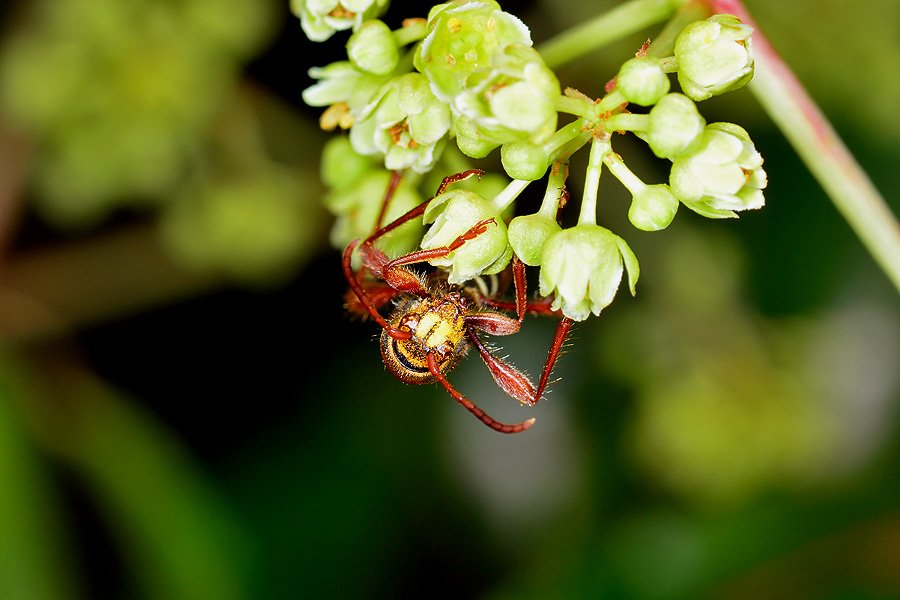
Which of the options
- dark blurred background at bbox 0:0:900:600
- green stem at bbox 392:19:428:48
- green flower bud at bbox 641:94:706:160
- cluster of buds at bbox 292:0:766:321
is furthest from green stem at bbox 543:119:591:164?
dark blurred background at bbox 0:0:900:600

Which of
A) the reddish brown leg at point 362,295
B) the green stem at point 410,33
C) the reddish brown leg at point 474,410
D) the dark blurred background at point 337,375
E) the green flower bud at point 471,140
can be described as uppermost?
the green stem at point 410,33

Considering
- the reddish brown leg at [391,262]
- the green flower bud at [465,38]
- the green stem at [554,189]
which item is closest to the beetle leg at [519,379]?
the reddish brown leg at [391,262]

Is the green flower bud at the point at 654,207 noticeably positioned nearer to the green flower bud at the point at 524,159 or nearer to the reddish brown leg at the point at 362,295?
the green flower bud at the point at 524,159

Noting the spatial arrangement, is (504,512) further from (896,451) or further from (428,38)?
(428,38)

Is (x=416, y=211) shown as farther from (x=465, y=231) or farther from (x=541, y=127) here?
(x=541, y=127)

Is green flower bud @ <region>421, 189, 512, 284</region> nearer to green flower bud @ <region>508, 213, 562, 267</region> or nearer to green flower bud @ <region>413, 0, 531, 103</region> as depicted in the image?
green flower bud @ <region>508, 213, 562, 267</region>

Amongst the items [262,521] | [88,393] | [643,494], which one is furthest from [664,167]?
[88,393]

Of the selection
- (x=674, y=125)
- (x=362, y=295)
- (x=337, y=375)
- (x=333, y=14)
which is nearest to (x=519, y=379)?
(x=362, y=295)

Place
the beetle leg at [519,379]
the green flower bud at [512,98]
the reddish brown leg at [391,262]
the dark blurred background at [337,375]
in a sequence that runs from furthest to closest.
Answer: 1. the dark blurred background at [337,375]
2. the beetle leg at [519,379]
3. the reddish brown leg at [391,262]
4. the green flower bud at [512,98]

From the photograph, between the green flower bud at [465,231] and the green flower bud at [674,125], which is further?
the green flower bud at [465,231]
